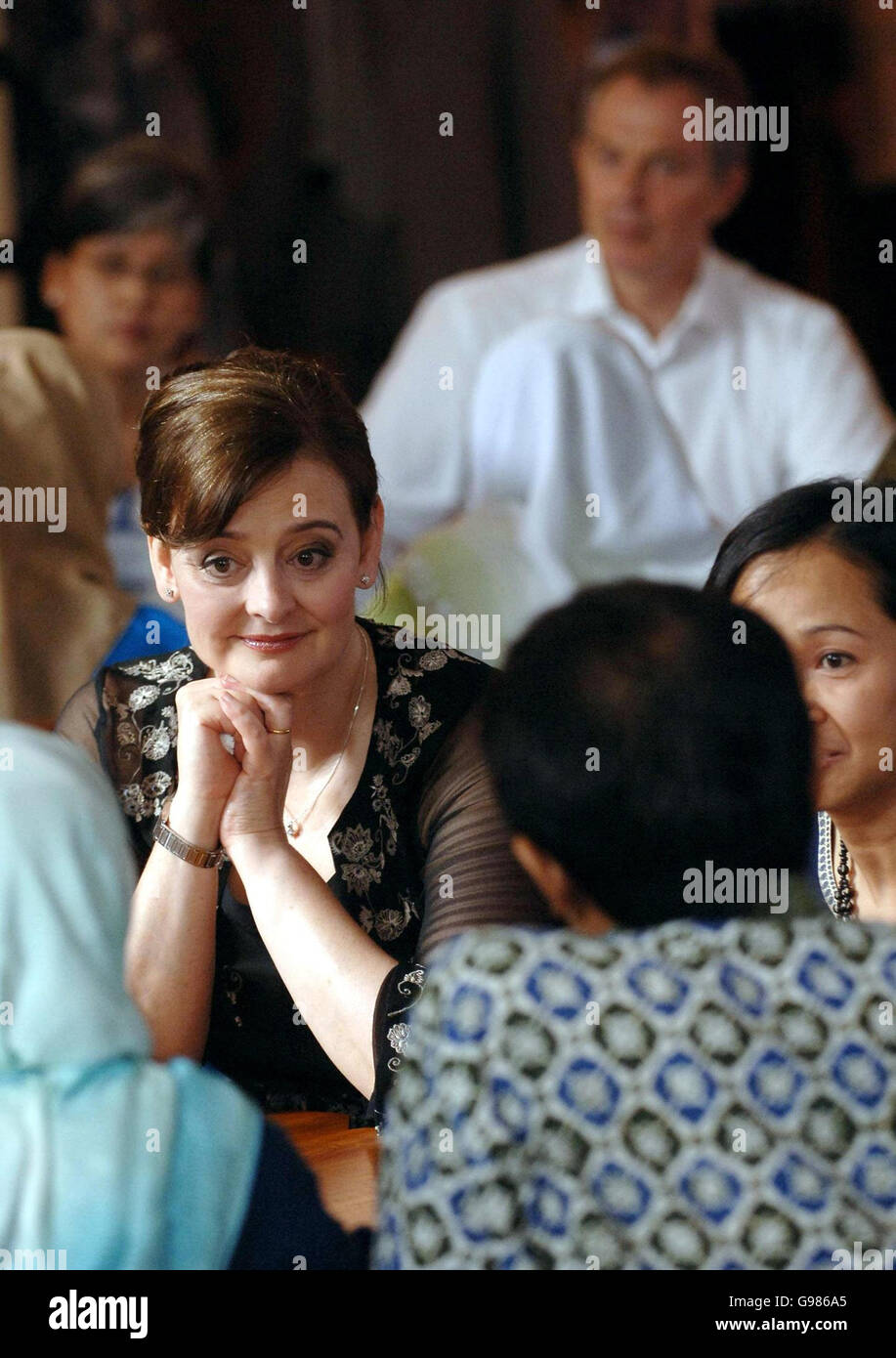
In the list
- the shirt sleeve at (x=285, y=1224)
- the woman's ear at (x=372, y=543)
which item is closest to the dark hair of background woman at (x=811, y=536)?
the woman's ear at (x=372, y=543)

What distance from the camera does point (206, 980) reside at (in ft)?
4.86

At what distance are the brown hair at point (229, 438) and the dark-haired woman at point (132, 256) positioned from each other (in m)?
1.82

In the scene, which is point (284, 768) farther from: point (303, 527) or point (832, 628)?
point (832, 628)

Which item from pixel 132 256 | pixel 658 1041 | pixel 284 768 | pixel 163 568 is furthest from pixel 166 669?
pixel 132 256

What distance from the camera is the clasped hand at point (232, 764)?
145 cm

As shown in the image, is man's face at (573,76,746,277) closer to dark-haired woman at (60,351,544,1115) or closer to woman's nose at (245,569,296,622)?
dark-haired woman at (60,351,544,1115)

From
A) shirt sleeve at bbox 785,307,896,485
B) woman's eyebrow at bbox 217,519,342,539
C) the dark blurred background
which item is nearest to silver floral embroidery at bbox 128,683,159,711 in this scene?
woman's eyebrow at bbox 217,519,342,539

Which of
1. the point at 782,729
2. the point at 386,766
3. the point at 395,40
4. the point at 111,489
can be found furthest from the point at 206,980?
the point at 395,40

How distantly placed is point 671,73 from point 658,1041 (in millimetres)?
2618

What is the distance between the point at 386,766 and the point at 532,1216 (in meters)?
0.60

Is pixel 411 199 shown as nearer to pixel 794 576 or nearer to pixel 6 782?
pixel 794 576

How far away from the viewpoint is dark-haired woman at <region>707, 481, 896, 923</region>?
155 centimetres

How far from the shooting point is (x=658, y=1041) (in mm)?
1070
